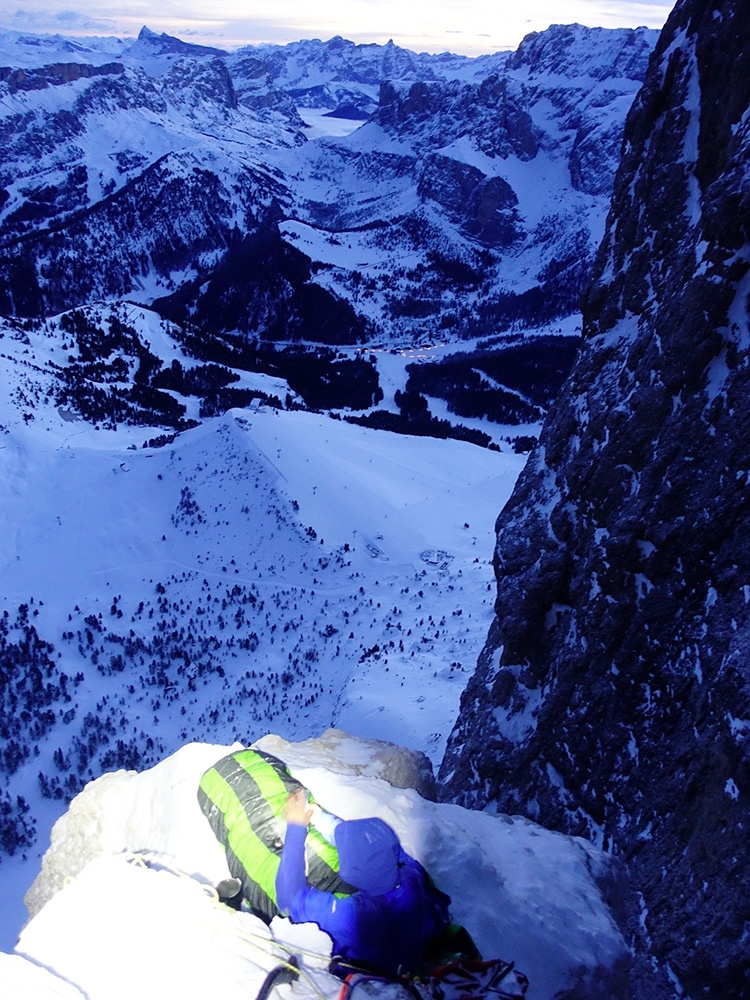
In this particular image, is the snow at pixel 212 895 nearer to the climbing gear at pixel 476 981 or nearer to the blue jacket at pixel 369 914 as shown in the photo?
the blue jacket at pixel 369 914

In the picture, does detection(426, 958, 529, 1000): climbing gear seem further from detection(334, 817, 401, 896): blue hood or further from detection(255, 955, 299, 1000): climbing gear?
detection(255, 955, 299, 1000): climbing gear

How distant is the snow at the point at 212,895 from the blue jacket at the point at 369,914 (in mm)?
224

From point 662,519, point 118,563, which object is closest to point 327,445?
point 118,563

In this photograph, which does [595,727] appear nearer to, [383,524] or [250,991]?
[250,991]

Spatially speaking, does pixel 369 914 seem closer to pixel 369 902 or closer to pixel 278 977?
pixel 369 902

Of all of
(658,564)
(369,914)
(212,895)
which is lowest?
(212,895)

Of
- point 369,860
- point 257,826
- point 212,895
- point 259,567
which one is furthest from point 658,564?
point 259,567

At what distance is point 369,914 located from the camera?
16.3 feet

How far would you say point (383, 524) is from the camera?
147 ft

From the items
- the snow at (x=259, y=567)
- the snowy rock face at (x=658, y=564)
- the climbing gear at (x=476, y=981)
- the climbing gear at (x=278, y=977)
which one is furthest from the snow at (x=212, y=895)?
the snow at (x=259, y=567)

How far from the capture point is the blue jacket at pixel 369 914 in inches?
196

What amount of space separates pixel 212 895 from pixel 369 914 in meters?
1.37

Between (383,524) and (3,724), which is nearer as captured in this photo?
(3,724)

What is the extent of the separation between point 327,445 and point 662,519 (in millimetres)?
47023
